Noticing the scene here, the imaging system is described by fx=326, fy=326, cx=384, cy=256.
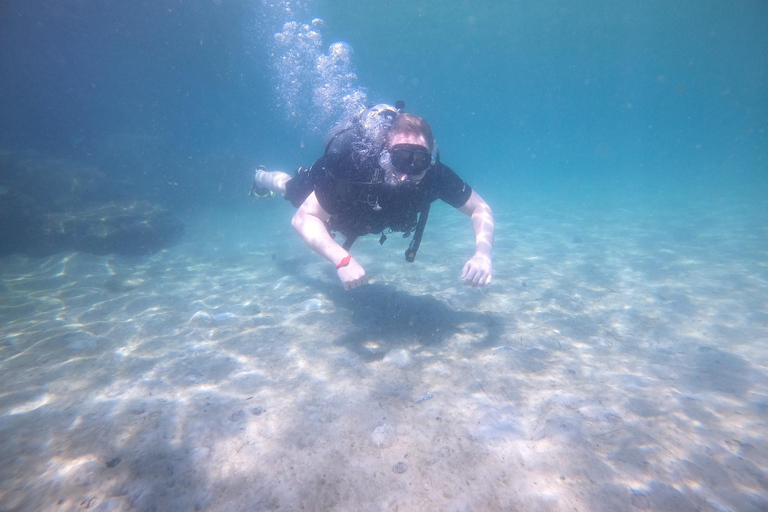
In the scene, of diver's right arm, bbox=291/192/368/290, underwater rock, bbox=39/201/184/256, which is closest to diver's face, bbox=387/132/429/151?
diver's right arm, bbox=291/192/368/290

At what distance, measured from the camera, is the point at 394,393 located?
10.4 feet

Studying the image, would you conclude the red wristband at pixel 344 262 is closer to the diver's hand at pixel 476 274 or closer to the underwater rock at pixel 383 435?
the diver's hand at pixel 476 274

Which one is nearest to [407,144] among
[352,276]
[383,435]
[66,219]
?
[352,276]

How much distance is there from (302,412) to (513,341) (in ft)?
9.15

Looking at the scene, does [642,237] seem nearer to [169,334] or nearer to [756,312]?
Result: [756,312]

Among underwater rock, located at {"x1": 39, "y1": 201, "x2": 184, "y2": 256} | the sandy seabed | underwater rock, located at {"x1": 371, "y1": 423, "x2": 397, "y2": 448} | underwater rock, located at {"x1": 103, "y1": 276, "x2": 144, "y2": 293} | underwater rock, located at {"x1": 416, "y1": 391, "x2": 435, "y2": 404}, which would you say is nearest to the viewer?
the sandy seabed

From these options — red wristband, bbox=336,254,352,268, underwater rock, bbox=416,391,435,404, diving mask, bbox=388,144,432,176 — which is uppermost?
diving mask, bbox=388,144,432,176

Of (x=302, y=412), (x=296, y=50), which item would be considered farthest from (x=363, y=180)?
(x=296, y=50)

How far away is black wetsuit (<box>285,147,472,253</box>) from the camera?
3980mm

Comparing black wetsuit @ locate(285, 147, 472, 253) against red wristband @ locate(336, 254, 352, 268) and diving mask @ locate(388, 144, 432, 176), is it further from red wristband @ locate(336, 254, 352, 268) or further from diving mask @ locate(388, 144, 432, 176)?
red wristband @ locate(336, 254, 352, 268)

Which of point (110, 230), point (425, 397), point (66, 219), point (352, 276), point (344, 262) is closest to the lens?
point (425, 397)

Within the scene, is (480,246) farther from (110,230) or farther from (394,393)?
(110,230)

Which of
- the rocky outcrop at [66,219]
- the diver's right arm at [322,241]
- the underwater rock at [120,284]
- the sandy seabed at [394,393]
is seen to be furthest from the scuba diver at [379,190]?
the rocky outcrop at [66,219]

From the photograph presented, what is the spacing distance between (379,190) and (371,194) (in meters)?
0.11
